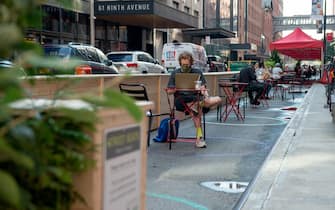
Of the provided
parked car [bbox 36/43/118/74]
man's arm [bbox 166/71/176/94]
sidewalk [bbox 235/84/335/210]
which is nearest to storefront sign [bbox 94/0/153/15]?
parked car [bbox 36/43/118/74]

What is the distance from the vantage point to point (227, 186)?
5938 millimetres

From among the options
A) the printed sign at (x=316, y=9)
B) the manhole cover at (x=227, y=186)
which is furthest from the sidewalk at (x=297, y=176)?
the printed sign at (x=316, y=9)

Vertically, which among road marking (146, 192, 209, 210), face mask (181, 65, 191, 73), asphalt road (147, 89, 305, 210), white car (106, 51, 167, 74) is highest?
white car (106, 51, 167, 74)

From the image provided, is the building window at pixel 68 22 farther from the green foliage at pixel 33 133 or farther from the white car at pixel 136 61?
the green foliage at pixel 33 133

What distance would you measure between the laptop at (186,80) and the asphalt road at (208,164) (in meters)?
0.94

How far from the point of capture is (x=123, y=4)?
31.8 metres

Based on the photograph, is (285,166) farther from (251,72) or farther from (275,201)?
(251,72)

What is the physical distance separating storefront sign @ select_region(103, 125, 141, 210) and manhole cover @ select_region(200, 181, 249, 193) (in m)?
3.40

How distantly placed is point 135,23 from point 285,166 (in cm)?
3163

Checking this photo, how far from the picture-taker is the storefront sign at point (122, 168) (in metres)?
2.21

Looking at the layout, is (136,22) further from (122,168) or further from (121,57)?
(122,168)

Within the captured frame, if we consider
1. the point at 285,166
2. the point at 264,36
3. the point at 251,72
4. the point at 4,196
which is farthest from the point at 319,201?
the point at 264,36

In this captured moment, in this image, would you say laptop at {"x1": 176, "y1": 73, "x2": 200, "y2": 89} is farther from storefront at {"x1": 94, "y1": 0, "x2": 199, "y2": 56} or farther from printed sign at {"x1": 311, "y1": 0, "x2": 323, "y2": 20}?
printed sign at {"x1": 311, "y1": 0, "x2": 323, "y2": 20}

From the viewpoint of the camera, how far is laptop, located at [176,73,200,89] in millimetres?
8617
